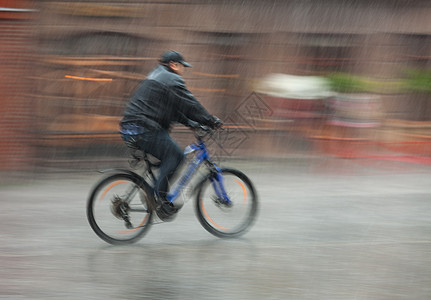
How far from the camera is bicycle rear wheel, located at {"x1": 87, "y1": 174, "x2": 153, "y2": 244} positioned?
254 inches

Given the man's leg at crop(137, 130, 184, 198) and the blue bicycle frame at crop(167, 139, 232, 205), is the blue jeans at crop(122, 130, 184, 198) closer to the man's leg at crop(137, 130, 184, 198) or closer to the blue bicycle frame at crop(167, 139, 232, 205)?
the man's leg at crop(137, 130, 184, 198)

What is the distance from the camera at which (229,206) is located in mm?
6820

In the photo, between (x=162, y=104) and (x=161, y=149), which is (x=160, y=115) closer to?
(x=162, y=104)

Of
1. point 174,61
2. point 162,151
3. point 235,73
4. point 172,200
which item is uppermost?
point 174,61

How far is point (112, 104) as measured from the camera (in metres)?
12.1

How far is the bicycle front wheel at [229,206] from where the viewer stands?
6.77 metres

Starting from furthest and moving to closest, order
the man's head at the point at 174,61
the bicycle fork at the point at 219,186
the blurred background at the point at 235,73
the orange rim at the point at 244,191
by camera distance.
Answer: the blurred background at the point at 235,73, the orange rim at the point at 244,191, the bicycle fork at the point at 219,186, the man's head at the point at 174,61

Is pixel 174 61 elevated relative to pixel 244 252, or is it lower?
elevated

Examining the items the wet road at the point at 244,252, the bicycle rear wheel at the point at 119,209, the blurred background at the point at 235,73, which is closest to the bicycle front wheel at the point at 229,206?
the wet road at the point at 244,252

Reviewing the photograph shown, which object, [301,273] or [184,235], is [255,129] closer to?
[184,235]

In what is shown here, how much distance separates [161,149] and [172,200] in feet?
1.83

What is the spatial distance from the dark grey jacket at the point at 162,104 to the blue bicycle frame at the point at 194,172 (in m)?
0.32

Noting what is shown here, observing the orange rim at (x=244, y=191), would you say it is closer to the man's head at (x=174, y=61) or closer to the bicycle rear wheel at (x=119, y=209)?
the bicycle rear wheel at (x=119, y=209)

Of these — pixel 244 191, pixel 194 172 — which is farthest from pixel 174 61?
pixel 244 191
